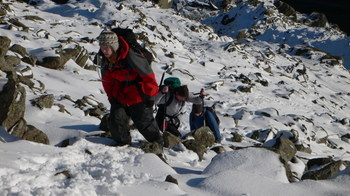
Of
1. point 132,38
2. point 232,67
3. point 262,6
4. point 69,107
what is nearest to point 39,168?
point 132,38

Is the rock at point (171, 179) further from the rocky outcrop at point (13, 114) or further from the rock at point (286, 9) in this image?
the rock at point (286, 9)

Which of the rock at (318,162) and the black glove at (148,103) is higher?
the black glove at (148,103)

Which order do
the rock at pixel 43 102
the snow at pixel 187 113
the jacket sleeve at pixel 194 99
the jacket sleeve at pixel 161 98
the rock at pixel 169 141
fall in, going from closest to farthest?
the snow at pixel 187 113, the rock at pixel 169 141, the rock at pixel 43 102, the jacket sleeve at pixel 161 98, the jacket sleeve at pixel 194 99

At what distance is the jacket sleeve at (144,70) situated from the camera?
10.5ft

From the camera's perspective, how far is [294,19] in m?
30.2

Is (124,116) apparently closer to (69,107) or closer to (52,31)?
(69,107)

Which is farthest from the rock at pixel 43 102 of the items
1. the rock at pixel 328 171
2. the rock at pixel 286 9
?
the rock at pixel 286 9

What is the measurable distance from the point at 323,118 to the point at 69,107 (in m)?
9.08

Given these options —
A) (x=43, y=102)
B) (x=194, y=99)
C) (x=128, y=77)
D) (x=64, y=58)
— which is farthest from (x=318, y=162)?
(x=64, y=58)

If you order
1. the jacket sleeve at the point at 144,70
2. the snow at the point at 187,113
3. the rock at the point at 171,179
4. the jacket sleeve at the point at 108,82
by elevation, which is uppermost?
the jacket sleeve at the point at 144,70

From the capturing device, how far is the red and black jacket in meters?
3.21

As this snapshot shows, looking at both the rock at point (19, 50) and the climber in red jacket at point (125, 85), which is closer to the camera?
the climber in red jacket at point (125, 85)

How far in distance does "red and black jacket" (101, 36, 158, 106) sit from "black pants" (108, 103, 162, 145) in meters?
0.10

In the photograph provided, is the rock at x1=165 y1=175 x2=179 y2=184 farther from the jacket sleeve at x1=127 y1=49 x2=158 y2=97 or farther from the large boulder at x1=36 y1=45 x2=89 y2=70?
the large boulder at x1=36 y1=45 x2=89 y2=70
